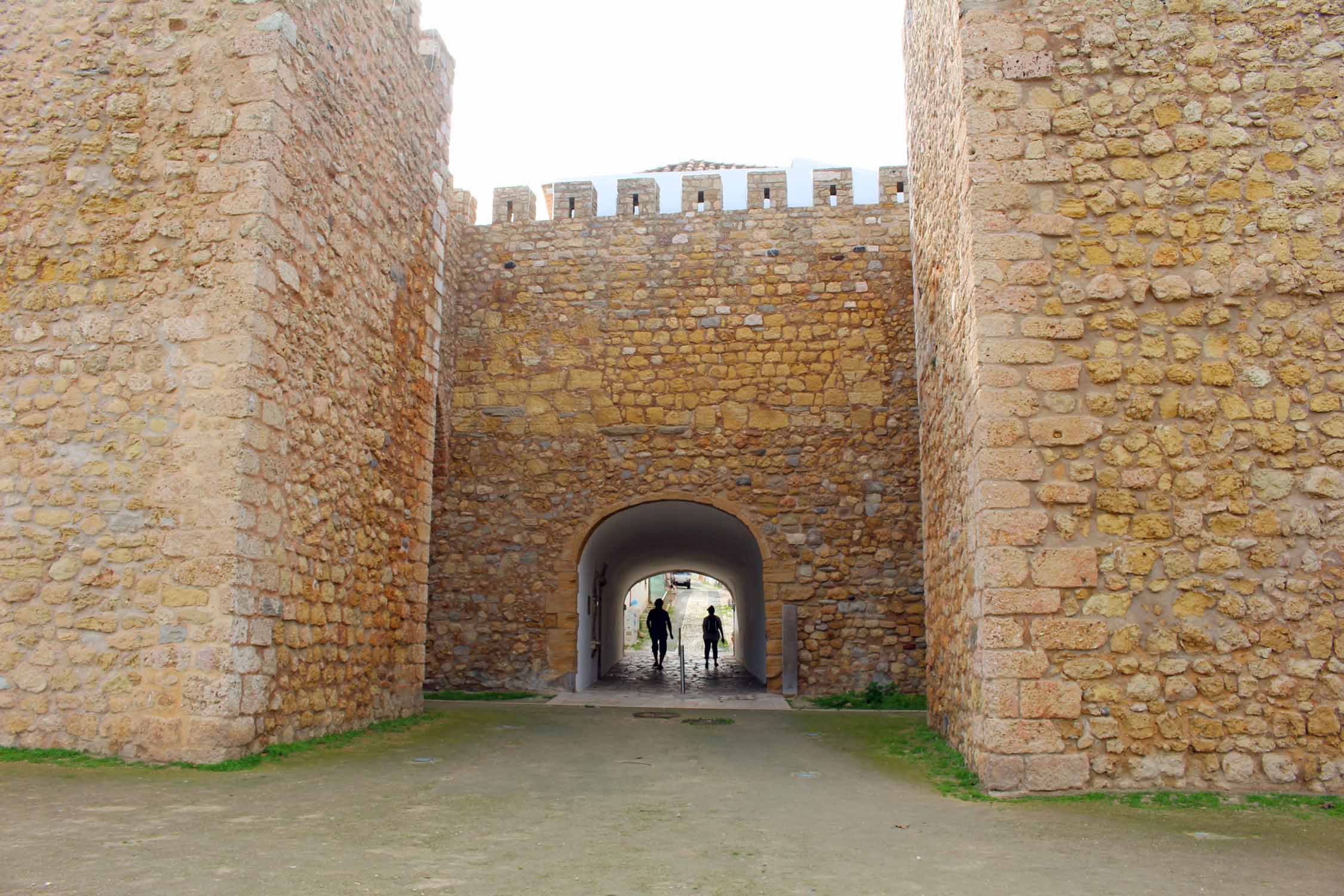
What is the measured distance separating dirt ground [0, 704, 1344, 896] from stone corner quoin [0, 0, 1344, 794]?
55 centimetres

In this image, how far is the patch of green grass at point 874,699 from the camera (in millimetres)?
9594

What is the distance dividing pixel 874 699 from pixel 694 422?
3567 mm

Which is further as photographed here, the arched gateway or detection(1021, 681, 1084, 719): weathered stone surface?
the arched gateway

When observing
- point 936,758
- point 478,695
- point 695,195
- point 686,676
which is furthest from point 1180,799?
point 686,676

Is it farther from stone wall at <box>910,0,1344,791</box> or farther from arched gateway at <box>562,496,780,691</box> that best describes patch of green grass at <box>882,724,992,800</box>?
arched gateway at <box>562,496,780,691</box>

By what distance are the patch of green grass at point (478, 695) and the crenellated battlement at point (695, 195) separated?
5.56 m

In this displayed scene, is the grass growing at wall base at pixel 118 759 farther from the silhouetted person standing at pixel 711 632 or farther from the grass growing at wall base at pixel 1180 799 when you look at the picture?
the silhouetted person standing at pixel 711 632

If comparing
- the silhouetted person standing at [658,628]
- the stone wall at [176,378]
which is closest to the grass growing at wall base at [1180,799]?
the stone wall at [176,378]

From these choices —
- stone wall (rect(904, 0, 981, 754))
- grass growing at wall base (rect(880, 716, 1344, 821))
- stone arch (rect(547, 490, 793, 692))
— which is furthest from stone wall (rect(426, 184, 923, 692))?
grass growing at wall base (rect(880, 716, 1344, 821))

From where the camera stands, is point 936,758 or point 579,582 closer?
point 936,758

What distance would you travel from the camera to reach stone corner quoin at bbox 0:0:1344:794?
4.82 meters

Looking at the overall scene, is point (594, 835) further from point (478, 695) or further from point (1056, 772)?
point (478, 695)

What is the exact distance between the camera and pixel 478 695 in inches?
399

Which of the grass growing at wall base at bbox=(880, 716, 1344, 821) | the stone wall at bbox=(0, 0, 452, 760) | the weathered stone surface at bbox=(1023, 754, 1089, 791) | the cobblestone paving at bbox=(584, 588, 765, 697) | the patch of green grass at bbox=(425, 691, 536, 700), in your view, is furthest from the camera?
the cobblestone paving at bbox=(584, 588, 765, 697)
